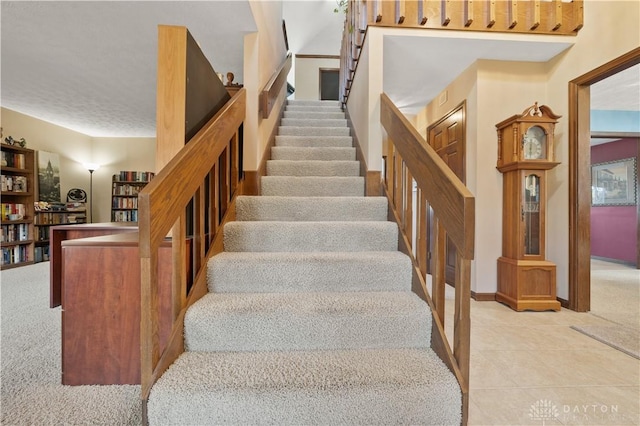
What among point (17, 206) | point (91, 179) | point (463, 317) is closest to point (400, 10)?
point (463, 317)

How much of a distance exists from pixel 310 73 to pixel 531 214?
19.1 ft

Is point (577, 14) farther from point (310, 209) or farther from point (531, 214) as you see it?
point (310, 209)

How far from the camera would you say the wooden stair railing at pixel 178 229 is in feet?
3.28

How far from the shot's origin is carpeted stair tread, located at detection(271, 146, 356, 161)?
2.94 meters

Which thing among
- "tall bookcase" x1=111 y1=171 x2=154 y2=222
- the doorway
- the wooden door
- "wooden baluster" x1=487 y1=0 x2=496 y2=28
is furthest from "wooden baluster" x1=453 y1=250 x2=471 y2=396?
the doorway

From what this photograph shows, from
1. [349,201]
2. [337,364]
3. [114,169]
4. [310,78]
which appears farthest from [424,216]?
[114,169]

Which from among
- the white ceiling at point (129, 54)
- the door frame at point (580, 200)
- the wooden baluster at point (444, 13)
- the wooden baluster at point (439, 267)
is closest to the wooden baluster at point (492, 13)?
the white ceiling at point (129, 54)

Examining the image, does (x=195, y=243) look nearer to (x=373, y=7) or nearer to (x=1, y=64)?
(x=373, y=7)

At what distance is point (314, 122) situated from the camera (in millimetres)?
3768

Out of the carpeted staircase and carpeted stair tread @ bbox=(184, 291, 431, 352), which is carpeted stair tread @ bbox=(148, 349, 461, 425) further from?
carpeted stair tread @ bbox=(184, 291, 431, 352)

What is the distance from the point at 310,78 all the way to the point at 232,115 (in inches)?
Answer: 229

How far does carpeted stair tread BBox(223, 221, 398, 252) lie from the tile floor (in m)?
0.86

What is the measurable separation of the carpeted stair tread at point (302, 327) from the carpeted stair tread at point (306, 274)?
0.19 m

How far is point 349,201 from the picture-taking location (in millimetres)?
2092
